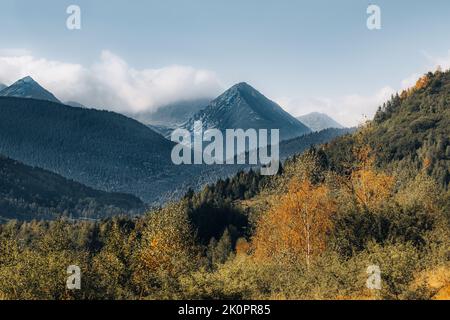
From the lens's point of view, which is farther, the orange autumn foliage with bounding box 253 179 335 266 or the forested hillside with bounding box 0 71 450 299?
the orange autumn foliage with bounding box 253 179 335 266

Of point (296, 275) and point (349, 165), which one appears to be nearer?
point (296, 275)

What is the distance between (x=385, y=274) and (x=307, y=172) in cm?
3234

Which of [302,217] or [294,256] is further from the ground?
[302,217]

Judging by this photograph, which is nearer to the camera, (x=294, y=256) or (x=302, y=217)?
(x=294, y=256)

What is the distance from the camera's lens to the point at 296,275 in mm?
33969

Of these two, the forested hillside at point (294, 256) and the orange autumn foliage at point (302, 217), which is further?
the orange autumn foliage at point (302, 217)

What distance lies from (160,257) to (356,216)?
2666 centimetres

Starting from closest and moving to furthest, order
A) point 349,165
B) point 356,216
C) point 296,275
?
point 296,275 < point 356,216 < point 349,165
